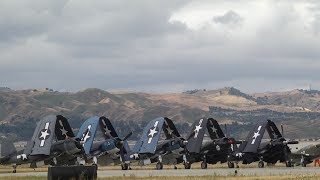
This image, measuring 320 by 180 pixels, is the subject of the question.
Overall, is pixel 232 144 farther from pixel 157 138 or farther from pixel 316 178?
pixel 316 178

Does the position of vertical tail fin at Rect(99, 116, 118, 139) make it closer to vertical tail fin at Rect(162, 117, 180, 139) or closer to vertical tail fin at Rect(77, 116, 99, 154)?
vertical tail fin at Rect(77, 116, 99, 154)

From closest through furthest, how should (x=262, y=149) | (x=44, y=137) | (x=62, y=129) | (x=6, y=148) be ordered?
(x=44, y=137), (x=62, y=129), (x=262, y=149), (x=6, y=148)

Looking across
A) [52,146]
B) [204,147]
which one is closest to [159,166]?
[204,147]

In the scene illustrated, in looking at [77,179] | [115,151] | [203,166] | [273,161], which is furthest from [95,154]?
[77,179]

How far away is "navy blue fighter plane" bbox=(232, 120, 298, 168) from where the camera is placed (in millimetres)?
98812

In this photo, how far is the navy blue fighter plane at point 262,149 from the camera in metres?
98.8

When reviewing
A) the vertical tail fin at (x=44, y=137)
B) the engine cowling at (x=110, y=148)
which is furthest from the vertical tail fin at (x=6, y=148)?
the engine cowling at (x=110, y=148)

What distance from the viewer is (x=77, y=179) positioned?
51.6 meters

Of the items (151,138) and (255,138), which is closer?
(255,138)

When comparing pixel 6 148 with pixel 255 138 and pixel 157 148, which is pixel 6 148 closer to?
pixel 157 148

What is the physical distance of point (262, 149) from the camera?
328ft

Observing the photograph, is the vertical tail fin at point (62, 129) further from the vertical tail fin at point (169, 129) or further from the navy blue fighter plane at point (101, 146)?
the vertical tail fin at point (169, 129)

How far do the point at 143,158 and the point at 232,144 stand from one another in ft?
43.0

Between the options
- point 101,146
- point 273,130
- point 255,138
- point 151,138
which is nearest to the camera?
point 101,146
